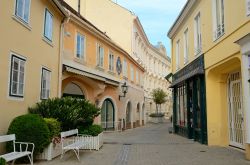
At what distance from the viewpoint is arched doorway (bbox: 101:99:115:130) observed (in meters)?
21.0

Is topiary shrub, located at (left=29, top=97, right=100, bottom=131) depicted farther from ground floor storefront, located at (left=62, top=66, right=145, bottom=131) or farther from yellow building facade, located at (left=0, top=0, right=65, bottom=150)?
ground floor storefront, located at (left=62, top=66, right=145, bottom=131)

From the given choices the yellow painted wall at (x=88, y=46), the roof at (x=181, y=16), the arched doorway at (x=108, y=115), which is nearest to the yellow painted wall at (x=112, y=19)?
the yellow painted wall at (x=88, y=46)

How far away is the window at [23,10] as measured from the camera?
9.84 meters

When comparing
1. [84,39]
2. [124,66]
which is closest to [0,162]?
[84,39]

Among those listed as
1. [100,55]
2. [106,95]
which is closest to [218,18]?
[100,55]

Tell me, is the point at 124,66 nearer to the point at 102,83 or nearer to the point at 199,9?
the point at 102,83

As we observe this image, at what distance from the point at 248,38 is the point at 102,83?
11353 millimetres

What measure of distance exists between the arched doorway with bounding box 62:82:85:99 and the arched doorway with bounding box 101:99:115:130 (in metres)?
3.30

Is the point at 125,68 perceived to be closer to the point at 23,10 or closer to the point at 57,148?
the point at 23,10

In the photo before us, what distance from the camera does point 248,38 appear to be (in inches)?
335

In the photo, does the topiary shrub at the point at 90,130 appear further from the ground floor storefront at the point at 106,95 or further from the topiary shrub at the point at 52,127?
the ground floor storefront at the point at 106,95

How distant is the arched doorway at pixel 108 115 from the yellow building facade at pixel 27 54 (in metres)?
7.53

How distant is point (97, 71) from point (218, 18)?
9.13 metres

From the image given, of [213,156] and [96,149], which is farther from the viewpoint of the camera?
[96,149]
